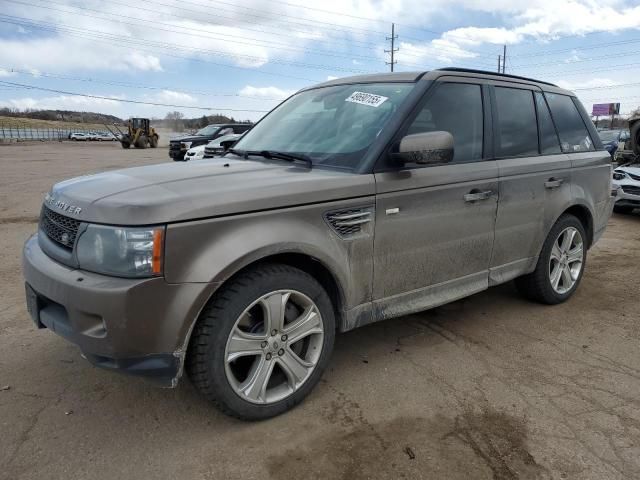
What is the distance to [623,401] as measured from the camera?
2951mm

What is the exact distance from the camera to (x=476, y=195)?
3.47 meters

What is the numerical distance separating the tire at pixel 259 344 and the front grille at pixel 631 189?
8.71 meters

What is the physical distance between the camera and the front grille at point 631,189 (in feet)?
30.7

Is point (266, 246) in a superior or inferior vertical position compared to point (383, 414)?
superior

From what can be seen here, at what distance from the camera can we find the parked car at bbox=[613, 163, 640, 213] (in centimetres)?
938

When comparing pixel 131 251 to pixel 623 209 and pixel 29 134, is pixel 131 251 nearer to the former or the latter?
pixel 623 209

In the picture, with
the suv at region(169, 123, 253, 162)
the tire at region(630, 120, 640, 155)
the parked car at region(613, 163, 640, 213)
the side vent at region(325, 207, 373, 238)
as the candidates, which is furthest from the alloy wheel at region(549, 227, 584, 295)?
the suv at region(169, 123, 253, 162)

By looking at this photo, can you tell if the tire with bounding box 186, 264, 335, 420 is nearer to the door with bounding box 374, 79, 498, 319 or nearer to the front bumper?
the front bumper

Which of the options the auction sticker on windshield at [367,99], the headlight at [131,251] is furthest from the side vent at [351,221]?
the headlight at [131,251]

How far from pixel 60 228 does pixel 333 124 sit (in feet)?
5.75

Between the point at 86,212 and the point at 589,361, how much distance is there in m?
3.24

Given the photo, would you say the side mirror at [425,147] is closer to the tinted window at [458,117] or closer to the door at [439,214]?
the door at [439,214]

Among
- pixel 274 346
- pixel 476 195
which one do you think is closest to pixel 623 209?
pixel 476 195

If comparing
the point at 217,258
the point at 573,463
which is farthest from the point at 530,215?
the point at 217,258
